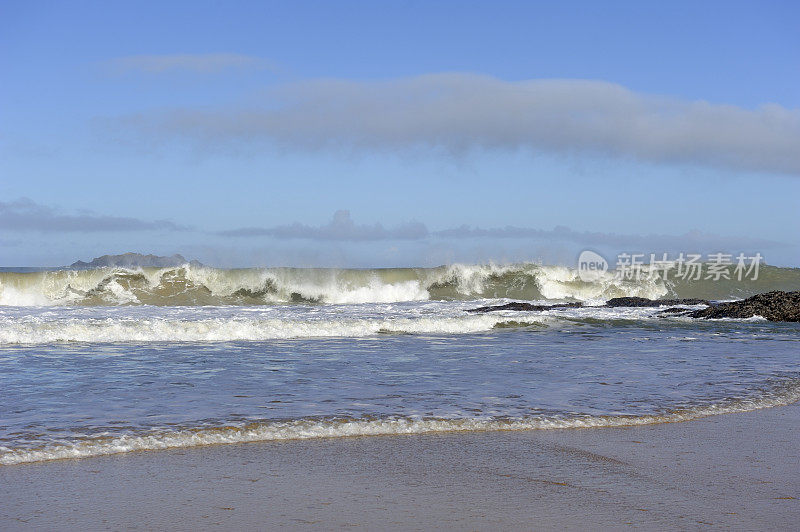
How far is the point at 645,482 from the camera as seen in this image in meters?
4.11

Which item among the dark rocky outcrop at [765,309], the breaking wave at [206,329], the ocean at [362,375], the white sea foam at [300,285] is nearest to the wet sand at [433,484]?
the ocean at [362,375]

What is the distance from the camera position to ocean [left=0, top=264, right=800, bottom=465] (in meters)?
5.55

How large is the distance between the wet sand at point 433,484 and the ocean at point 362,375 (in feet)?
1.56

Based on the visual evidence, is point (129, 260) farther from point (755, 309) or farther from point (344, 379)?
point (344, 379)

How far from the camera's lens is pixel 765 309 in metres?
18.0

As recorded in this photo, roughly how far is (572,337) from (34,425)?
10.2 m

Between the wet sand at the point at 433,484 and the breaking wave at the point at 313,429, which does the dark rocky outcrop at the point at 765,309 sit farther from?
the wet sand at the point at 433,484

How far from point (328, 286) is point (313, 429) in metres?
23.2

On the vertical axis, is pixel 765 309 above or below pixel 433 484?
above

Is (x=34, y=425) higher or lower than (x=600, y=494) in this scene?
lower

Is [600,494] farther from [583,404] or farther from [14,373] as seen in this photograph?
[14,373]

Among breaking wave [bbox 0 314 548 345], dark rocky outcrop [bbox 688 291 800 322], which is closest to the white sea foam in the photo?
dark rocky outcrop [bbox 688 291 800 322]

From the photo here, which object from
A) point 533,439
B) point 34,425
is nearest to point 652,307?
point 533,439

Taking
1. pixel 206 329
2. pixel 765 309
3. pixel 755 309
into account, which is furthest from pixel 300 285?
pixel 765 309
